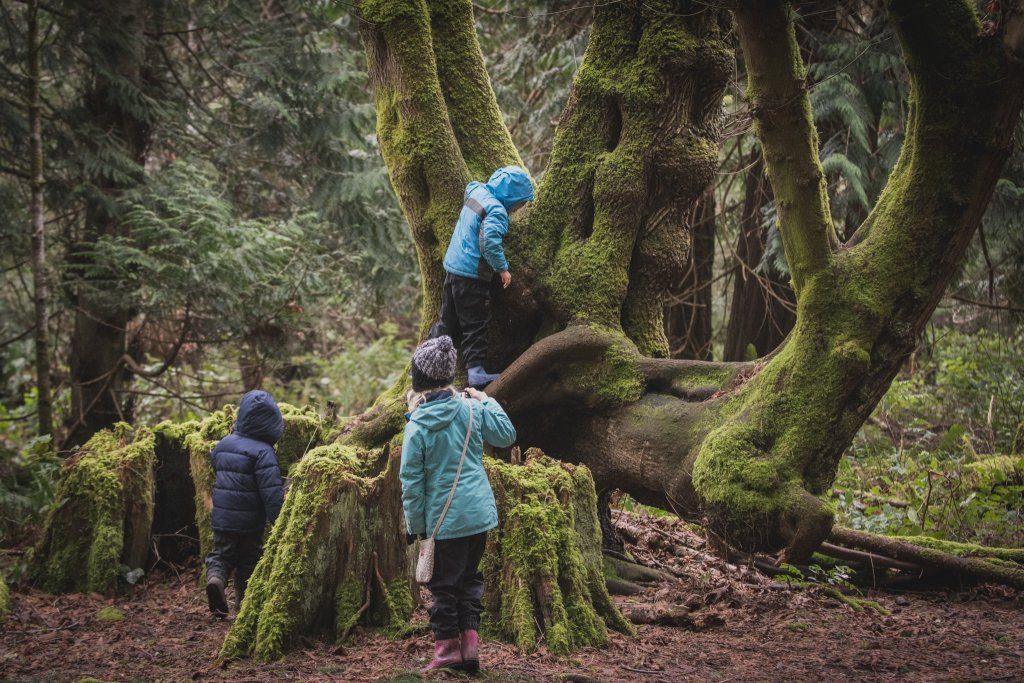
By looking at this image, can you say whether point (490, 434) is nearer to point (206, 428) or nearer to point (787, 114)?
point (787, 114)

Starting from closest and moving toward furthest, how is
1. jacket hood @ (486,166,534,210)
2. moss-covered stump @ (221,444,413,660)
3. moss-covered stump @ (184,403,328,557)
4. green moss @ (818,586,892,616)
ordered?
1. moss-covered stump @ (221,444,413,660)
2. green moss @ (818,586,892,616)
3. jacket hood @ (486,166,534,210)
4. moss-covered stump @ (184,403,328,557)

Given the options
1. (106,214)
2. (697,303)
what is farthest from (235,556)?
(697,303)

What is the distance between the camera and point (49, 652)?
4.98 metres

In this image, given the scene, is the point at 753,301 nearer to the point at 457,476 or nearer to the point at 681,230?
the point at 681,230

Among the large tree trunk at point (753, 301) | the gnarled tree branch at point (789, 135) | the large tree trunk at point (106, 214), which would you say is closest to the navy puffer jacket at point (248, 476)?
the gnarled tree branch at point (789, 135)

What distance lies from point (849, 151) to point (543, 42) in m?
4.55

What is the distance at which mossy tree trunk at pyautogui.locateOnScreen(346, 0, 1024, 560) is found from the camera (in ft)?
16.7

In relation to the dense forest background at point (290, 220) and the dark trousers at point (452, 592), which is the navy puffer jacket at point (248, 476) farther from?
the dark trousers at point (452, 592)

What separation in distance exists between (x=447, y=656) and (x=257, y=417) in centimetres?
272

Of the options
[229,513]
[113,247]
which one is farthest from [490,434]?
[113,247]

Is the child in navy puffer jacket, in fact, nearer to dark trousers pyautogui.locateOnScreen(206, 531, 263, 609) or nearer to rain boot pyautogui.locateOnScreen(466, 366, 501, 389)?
dark trousers pyautogui.locateOnScreen(206, 531, 263, 609)

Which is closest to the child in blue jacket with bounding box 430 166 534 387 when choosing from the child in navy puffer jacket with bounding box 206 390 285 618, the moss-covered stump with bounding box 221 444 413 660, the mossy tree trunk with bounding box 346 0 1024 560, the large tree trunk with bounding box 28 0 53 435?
the mossy tree trunk with bounding box 346 0 1024 560

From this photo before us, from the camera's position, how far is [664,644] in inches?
205

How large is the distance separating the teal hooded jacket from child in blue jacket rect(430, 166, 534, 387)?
97.7 inches
